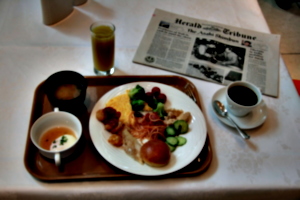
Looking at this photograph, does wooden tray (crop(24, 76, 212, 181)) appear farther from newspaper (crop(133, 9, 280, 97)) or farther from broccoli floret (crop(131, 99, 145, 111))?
newspaper (crop(133, 9, 280, 97))

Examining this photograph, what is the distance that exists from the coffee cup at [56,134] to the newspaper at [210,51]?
0.38 m

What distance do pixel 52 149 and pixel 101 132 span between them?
0.13 metres

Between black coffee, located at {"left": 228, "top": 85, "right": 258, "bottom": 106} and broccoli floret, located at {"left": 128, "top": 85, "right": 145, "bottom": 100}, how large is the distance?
0.26 metres

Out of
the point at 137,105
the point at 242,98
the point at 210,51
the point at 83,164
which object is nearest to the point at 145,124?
the point at 137,105

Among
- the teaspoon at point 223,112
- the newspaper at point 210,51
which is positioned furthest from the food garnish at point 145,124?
the newspaper at point 210,51

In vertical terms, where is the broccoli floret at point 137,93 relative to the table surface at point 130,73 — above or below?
above

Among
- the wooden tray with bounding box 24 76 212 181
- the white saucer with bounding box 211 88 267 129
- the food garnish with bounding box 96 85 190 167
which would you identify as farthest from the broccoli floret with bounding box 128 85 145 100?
the white saucer with bounding box 211 88 267 129

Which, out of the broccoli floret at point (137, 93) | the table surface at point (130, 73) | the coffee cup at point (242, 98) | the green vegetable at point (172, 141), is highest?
the coffee cup at point (242, 98)

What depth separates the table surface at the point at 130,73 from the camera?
25.5 inches

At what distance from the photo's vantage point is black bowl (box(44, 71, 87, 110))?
2.51 ft

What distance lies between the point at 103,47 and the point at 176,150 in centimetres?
42

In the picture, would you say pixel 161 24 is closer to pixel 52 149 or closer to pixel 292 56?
pixel 52 149

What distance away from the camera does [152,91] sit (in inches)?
33.4

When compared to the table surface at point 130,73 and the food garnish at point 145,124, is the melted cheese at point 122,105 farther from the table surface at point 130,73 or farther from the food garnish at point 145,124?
the table surface at point 130,73
